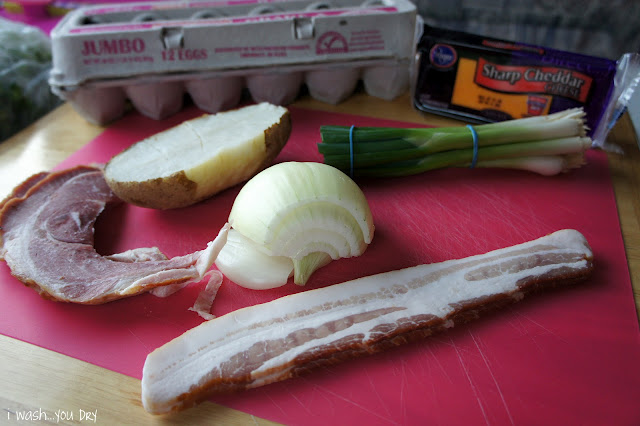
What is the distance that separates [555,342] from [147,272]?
1176mm

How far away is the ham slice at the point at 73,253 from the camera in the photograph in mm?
1358

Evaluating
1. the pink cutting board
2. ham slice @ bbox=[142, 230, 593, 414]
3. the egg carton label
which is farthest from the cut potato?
ham slice @ bbox=[142, 230, 593, 414]

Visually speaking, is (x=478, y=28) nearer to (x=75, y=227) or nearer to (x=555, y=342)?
(x=555, y=342)

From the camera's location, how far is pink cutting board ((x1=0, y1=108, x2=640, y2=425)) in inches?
45.3

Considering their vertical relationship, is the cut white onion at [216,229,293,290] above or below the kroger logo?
below

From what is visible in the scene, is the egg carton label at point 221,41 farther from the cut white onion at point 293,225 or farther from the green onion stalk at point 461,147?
the cut white onion at point 293,225

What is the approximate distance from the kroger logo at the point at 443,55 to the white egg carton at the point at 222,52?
0.15 m

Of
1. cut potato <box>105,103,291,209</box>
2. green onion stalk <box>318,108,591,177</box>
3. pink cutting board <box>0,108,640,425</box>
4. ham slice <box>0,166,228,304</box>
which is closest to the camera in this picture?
pink cutting board <box>0,108,640,425</box>

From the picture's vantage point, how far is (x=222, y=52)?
2072 mm

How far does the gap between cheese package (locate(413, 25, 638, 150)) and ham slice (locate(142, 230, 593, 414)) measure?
2.29ft

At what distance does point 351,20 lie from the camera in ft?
6.79

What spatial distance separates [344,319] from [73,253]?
875mm

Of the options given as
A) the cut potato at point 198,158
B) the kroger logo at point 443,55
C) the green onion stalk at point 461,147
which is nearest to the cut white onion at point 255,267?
the cut potato at point 198,158

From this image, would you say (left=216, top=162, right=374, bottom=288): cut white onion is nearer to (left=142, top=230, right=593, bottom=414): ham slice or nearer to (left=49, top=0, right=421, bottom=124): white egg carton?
(left=142, top=230, right=593, bottom=414): ham slice
